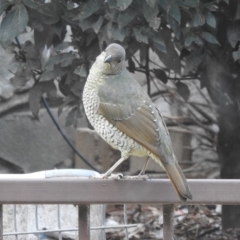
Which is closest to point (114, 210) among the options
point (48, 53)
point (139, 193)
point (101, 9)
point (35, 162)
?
point (35, 162)

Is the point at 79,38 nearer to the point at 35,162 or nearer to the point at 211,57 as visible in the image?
the point at 211,57

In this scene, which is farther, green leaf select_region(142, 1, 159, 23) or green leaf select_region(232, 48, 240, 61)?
green leaf select_region(232, 48, 240, 61)

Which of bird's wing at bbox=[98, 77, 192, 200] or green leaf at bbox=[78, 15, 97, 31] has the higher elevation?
green leaf at bbox=[78, 15, 97, 31]

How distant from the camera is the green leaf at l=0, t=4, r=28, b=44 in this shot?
396 centimetres

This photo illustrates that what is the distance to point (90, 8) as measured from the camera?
393 centimetres

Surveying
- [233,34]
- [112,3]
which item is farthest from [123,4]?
[233,34]

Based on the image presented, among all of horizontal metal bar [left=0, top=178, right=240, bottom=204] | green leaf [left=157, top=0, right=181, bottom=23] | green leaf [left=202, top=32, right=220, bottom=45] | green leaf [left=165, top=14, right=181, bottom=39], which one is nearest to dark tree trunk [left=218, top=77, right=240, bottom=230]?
green leaf [left=202, top=32, right=220, bottom=45]

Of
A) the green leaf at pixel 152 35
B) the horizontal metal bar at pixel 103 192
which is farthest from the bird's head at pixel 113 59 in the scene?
the horizontal metal bar at pixel 103 192

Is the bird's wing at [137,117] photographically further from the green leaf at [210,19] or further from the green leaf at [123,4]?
the green leaf at [210,19]

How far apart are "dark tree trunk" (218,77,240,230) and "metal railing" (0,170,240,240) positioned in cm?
231

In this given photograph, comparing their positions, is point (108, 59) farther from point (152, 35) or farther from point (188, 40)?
point (188, 40)

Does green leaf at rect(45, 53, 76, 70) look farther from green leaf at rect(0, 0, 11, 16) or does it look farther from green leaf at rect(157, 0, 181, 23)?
green leaf at rect(157, 0, 181, 23)

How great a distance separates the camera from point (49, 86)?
4.57 metres

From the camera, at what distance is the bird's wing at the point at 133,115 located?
3.25m
